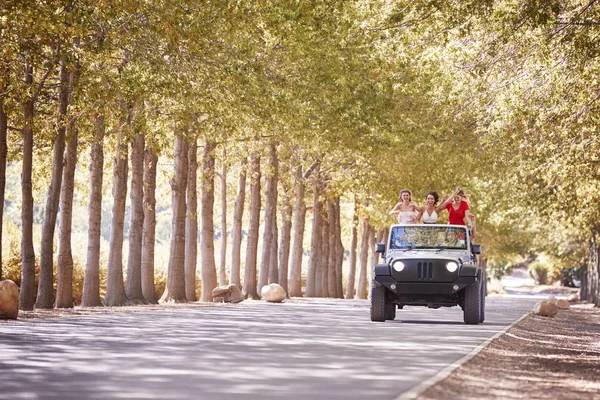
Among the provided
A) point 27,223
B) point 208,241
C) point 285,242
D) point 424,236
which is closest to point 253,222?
point 208,241

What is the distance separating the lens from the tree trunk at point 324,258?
59.8 metres

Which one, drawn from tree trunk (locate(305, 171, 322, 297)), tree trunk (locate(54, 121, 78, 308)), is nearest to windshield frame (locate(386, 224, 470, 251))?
tree trunk (locate(54, 121, 78, 308))

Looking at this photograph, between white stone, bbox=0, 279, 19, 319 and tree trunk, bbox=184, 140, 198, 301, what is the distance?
18050 mm

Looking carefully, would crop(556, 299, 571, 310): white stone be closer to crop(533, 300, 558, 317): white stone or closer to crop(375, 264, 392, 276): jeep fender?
crop(533, 300, 558, 317): white stone

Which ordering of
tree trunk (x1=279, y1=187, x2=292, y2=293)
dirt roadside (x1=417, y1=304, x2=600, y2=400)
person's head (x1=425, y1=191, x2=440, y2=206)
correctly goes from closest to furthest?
dirt roadside (x1=417, y1=304, x2=600, y2=400), person's head (x1=425, y1=191, x2=440, y2=206), tree trunk (x1=279, y1=187, x2=292, y2=293)

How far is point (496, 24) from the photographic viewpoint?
21.6 m

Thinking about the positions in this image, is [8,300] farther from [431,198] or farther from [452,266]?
[431,198]

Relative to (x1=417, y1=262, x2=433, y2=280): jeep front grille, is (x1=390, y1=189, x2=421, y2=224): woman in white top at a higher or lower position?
higher

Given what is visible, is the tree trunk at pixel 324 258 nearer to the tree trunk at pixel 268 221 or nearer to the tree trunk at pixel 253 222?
the tree trunk at pixel 268 221

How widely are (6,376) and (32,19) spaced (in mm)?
11748

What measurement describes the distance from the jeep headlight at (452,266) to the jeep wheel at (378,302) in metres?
1.44

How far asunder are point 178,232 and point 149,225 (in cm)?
134

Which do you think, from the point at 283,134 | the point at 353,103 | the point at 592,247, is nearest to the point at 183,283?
the point at 283,134

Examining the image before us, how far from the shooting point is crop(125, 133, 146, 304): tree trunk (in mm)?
34656
